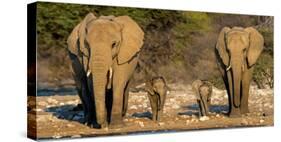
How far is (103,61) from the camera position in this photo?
5.85 m

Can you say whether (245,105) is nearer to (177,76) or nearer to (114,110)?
(177,76)

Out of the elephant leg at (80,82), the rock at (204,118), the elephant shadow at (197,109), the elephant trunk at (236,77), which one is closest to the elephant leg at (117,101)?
the elephant leg at (80,82)

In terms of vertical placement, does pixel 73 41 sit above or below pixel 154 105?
above

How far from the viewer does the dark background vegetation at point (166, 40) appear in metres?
5.76

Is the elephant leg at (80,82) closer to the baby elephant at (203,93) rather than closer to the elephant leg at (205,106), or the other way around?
the baby elephant at (203,93)

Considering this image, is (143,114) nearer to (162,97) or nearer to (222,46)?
(162,97)

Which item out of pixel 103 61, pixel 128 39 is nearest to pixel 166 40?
pixel 128 39

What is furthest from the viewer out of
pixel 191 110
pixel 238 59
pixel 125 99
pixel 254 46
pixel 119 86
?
pixel 254 46

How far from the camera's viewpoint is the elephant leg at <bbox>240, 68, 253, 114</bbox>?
6941mm

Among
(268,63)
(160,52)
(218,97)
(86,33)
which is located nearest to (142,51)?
(160,52)

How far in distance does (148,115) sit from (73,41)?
1142mm

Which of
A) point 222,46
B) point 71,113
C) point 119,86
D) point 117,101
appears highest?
point 222,46

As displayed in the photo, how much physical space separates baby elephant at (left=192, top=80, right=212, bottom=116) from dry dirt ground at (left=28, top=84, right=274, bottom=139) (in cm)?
6

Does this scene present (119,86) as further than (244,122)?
No
